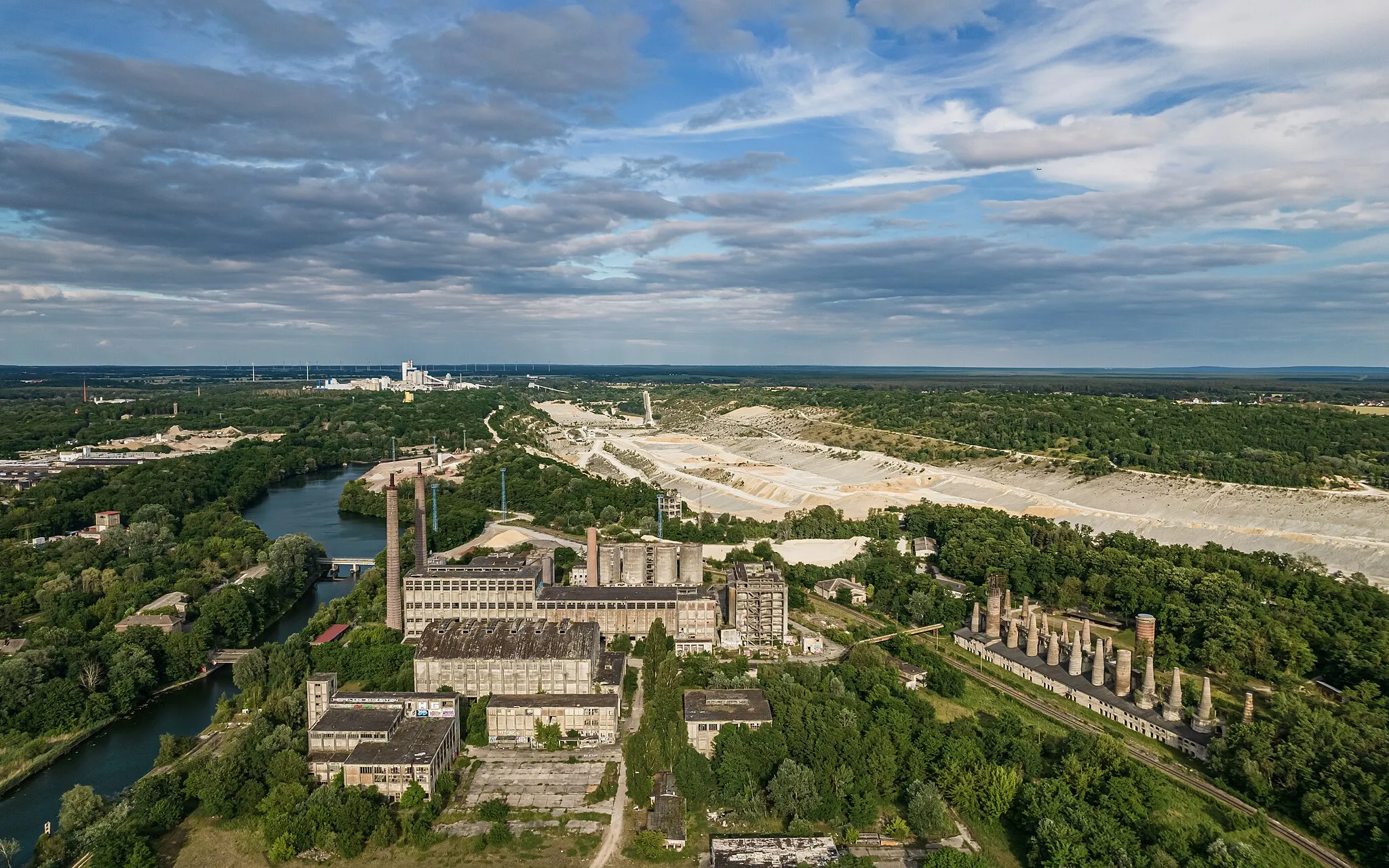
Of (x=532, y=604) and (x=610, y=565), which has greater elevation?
(x=610, y=565)

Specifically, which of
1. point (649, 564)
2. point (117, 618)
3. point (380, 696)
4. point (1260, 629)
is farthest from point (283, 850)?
point (1260, 629)

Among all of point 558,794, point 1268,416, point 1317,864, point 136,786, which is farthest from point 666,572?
point 1268,416

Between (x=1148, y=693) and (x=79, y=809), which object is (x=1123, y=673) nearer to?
(x=1148, y=693)

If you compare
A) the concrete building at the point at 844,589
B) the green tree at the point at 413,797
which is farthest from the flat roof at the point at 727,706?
the concrete building at the point at 844,589

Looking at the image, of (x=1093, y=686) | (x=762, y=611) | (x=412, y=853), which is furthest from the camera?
(x=762, y=611)

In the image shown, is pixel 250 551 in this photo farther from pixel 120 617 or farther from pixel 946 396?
pixel 946 396
